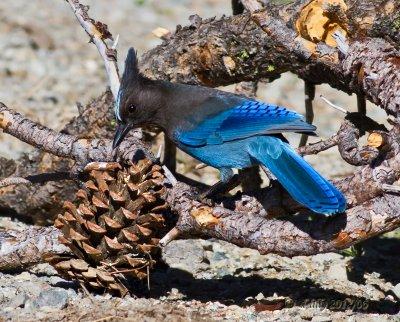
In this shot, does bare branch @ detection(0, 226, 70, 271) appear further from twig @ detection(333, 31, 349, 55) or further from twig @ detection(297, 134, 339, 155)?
twig @ detection(333, 31, 349, 55)

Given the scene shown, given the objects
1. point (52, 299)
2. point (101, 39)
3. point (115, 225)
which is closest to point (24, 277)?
point (52, 299)

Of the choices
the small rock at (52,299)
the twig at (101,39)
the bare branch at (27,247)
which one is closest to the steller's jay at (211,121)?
the twig at (101,39)

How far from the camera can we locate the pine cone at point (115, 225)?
14.5ft

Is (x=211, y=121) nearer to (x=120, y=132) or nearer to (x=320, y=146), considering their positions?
(x=120, y=132)

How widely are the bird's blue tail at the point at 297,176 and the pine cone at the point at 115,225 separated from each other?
0.52 m

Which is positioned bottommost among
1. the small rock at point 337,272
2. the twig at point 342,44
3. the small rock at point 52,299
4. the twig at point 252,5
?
the small rock at point 52,299

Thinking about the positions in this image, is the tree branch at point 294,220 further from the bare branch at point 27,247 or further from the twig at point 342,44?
the bare branch at point 27,247

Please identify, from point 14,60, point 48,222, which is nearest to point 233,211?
point 48,222

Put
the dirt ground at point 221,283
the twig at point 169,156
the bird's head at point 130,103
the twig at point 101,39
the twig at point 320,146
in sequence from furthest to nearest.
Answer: the twig at point 169,156 → the twig at point 101,39 → the bird's head at point 130,103 → the twig at point 320,146 → the dirt ground at point 221,283

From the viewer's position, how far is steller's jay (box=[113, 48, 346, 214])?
4.74 meters

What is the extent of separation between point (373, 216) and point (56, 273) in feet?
5.64

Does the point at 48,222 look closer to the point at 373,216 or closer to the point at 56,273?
the point at 56,273

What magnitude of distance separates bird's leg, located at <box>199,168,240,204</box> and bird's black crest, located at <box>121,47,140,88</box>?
0.61 metres

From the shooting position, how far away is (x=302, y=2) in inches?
191
